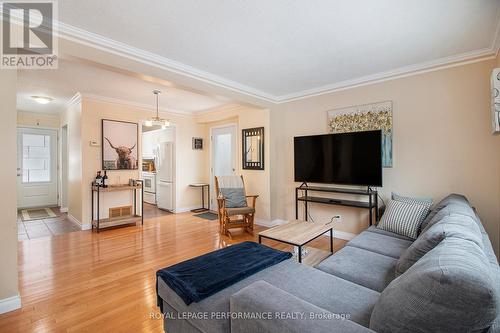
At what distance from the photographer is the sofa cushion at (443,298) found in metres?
0.76

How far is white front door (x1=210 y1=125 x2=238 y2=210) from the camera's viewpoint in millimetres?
5578

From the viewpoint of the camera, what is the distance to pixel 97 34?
2330 mm

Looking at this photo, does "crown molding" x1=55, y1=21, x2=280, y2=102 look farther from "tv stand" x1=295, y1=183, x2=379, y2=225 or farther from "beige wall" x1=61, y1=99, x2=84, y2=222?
"beige wall" x1=61, y1=99, x2=84, y2=222

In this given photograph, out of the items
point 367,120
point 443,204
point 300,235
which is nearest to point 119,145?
point 300,235

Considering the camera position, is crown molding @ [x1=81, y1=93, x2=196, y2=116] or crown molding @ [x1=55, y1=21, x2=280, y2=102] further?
crown molding @ [x1=81, y1=93, x2=196, y2=116]

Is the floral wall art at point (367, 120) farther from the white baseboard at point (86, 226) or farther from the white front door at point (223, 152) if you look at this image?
the white baseboard at point (86, 226)

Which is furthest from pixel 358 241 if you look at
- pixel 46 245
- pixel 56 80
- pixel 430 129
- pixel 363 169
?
pixel 56 80

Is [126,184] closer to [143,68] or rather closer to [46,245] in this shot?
[46,245]

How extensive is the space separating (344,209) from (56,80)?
16.5ft

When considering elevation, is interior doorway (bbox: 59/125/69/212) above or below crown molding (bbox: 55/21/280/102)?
below

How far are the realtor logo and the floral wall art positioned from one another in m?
3.65

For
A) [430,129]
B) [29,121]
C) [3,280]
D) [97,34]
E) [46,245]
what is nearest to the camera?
[3,280]

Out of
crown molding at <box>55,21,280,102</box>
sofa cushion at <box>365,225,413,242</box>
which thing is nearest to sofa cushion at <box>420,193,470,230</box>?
sofa cushion at <box>365,225,413,242</box>

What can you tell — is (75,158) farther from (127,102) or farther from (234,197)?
(234,197)
